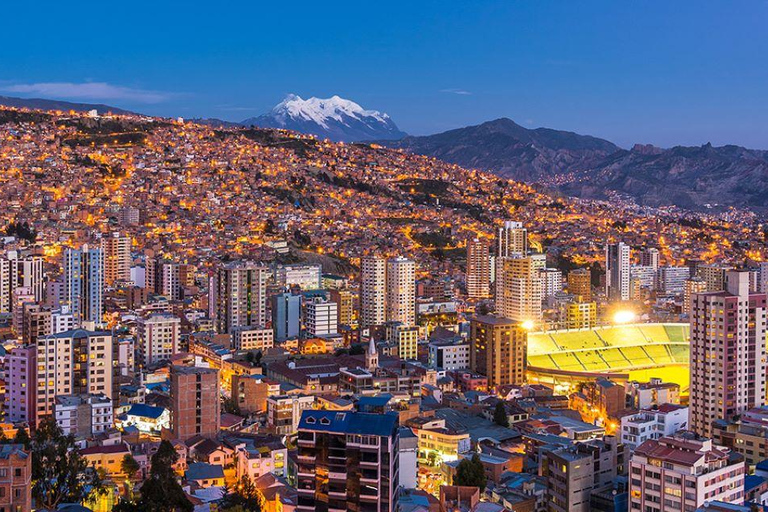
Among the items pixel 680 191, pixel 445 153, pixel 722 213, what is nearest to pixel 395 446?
pixel 722 213

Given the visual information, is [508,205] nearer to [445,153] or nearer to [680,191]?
[680,191]

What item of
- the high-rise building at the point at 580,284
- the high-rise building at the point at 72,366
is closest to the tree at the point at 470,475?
the high-rise building at the point at 72,366

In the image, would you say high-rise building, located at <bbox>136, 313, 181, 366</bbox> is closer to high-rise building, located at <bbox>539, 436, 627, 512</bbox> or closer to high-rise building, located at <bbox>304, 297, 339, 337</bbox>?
high-rise building, located at <bbox>304, 297, 339, 337</bbox>

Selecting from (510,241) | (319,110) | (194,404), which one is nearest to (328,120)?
(319,110)

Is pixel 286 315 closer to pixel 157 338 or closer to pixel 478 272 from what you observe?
pixel 157 338

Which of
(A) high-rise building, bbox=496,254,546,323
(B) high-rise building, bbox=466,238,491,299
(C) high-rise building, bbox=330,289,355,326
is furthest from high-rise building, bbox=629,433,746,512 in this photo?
(B) high-rise building, bbox=466,238,491,299

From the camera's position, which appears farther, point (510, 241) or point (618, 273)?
point (510, 241)

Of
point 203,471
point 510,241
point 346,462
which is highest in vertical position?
point 510,241
